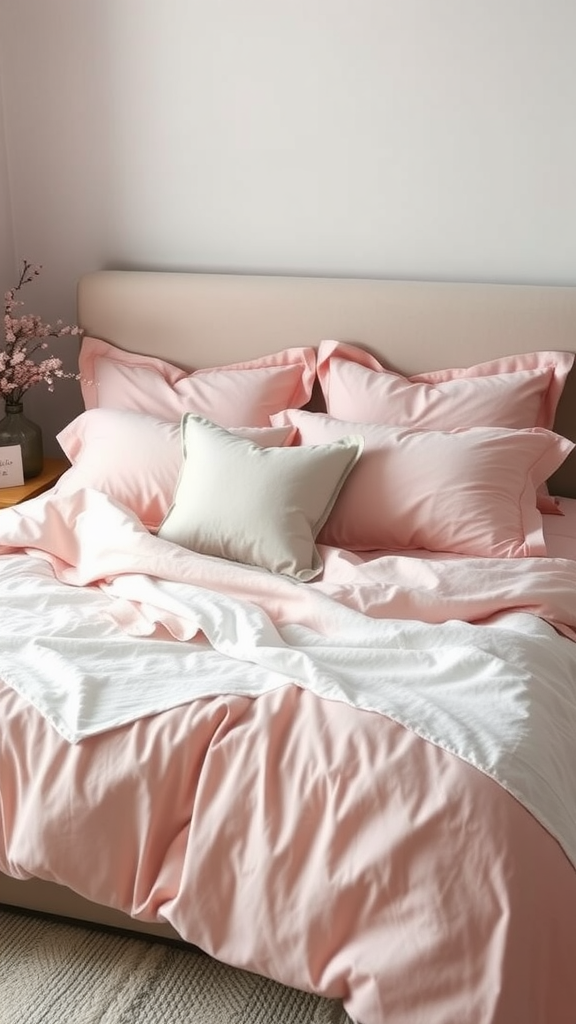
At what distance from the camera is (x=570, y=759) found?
178cm

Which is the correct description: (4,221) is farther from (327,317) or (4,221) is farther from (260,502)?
(260,502)

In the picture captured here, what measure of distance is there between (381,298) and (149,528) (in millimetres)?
905

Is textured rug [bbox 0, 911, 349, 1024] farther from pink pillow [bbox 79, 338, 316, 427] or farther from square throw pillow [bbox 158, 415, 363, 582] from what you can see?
pink pillow [bbox 79, 338, 316, 427]

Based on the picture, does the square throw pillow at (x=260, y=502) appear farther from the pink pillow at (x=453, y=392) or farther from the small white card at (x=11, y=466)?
the small white card at (x=11, y=466)

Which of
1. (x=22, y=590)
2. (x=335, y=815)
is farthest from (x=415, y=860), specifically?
(x=22, y=590)

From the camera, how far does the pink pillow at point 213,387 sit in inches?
113

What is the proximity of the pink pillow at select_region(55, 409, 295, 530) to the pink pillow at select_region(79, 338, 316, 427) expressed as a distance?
0.14m

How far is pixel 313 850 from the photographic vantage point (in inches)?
62.6

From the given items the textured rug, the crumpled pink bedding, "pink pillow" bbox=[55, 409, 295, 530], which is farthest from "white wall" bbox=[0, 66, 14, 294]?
the textured rug

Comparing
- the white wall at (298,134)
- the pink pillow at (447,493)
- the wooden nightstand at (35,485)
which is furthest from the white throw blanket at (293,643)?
the white wall at (298,134)

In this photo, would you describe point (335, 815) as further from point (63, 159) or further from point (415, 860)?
point (63, 159)

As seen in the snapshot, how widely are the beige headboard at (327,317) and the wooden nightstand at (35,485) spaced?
441mm

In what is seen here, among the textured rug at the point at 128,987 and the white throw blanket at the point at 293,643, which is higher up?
the white throw blanket at the point at 293,643

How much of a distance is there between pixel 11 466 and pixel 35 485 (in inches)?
3.7
